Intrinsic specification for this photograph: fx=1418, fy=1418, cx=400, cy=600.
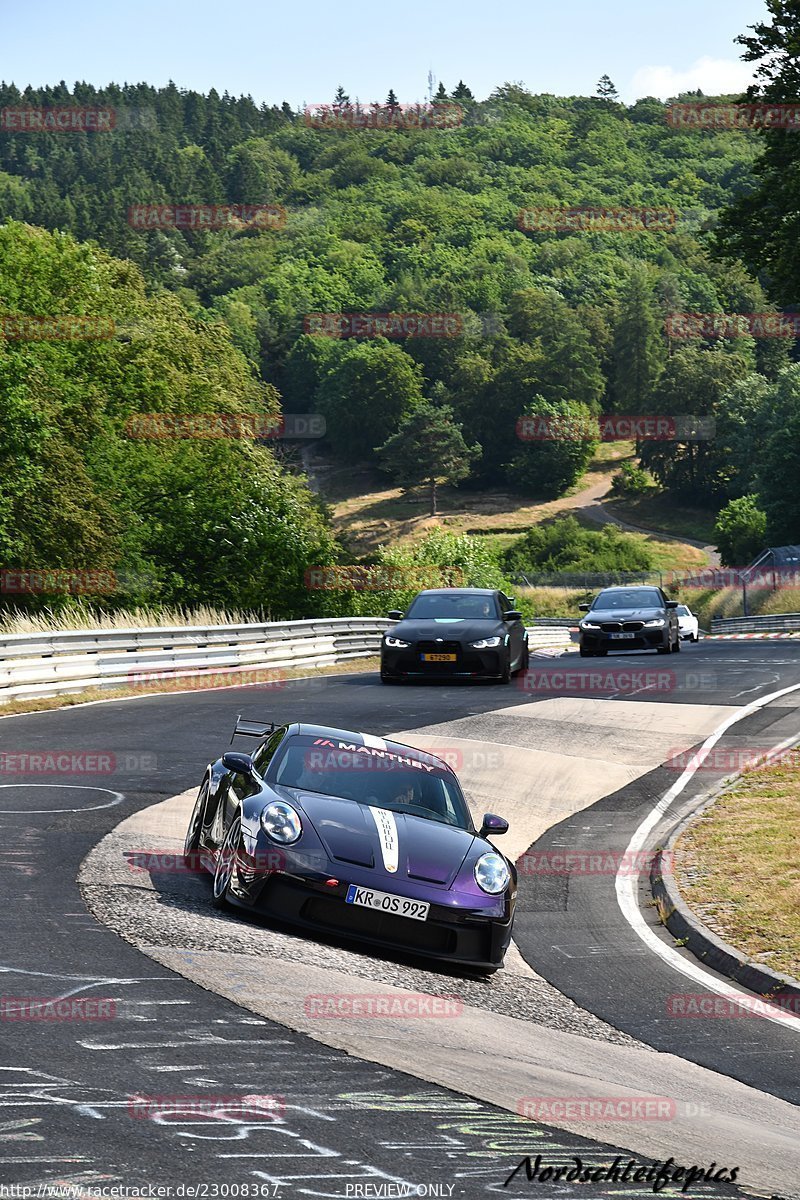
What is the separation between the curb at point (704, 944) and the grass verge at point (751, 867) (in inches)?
4.1

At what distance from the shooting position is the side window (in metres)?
9.88

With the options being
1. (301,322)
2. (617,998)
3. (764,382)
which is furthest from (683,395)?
(617,998)

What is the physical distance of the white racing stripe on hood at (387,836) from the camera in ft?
28.6

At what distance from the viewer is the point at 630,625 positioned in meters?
→ 30.0

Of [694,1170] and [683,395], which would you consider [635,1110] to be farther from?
[683,395]

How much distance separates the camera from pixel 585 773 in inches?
677

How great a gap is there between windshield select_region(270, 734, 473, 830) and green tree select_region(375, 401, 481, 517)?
419ft

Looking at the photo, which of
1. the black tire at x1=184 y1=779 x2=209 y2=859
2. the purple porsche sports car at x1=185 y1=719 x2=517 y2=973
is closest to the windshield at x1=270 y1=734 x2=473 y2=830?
the purple porsche sports car at x1=185 y1=719 x2=517 y2=973

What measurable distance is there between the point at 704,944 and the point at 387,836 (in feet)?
8.76

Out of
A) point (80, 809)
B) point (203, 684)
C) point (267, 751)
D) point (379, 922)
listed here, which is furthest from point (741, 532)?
point (379, 922)

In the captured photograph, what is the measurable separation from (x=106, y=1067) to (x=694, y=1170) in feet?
7.74

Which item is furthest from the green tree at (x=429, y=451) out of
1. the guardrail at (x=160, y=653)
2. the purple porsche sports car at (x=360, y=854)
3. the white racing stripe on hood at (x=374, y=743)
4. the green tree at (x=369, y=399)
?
the purple porsche sports car at (x=360, y=854)

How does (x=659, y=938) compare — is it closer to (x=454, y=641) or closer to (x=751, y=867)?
(x=751, y=867)

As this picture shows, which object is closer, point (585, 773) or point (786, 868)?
point (786, 868)
